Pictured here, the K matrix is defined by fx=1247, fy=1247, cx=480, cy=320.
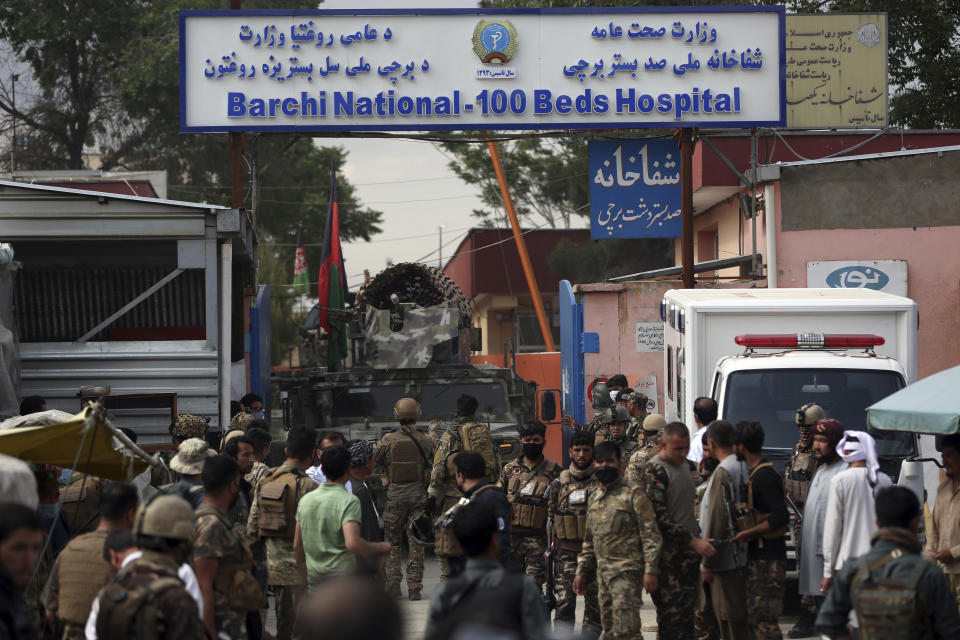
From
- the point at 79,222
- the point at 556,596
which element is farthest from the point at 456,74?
the point at 556,596

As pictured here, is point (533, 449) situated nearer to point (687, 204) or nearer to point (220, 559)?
point (220, 559)

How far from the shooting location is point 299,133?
1747cm

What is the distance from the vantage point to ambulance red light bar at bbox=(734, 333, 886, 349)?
10.8 metres

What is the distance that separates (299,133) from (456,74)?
2349 millimetres

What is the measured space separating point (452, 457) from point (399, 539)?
3.66ft

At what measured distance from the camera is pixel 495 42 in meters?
17.4

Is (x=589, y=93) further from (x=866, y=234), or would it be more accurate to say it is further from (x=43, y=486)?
(x=43, y=486)

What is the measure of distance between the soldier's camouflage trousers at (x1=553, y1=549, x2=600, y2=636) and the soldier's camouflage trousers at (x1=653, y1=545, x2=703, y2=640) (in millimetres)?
464

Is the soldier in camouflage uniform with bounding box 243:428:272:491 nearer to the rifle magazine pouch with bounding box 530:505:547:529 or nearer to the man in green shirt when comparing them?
the man in green shirt

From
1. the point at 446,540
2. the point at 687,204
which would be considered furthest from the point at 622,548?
the point at 687,204

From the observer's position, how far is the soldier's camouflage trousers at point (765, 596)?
7.84m

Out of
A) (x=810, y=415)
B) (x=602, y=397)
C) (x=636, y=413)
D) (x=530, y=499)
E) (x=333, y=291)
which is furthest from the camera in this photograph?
(x=333, y=291)

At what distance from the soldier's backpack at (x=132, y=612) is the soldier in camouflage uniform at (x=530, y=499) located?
4399mm

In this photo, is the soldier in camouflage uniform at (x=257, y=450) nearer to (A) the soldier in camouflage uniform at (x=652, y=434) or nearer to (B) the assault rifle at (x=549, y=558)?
(B) the assault rifle at (x=549, y=558)
